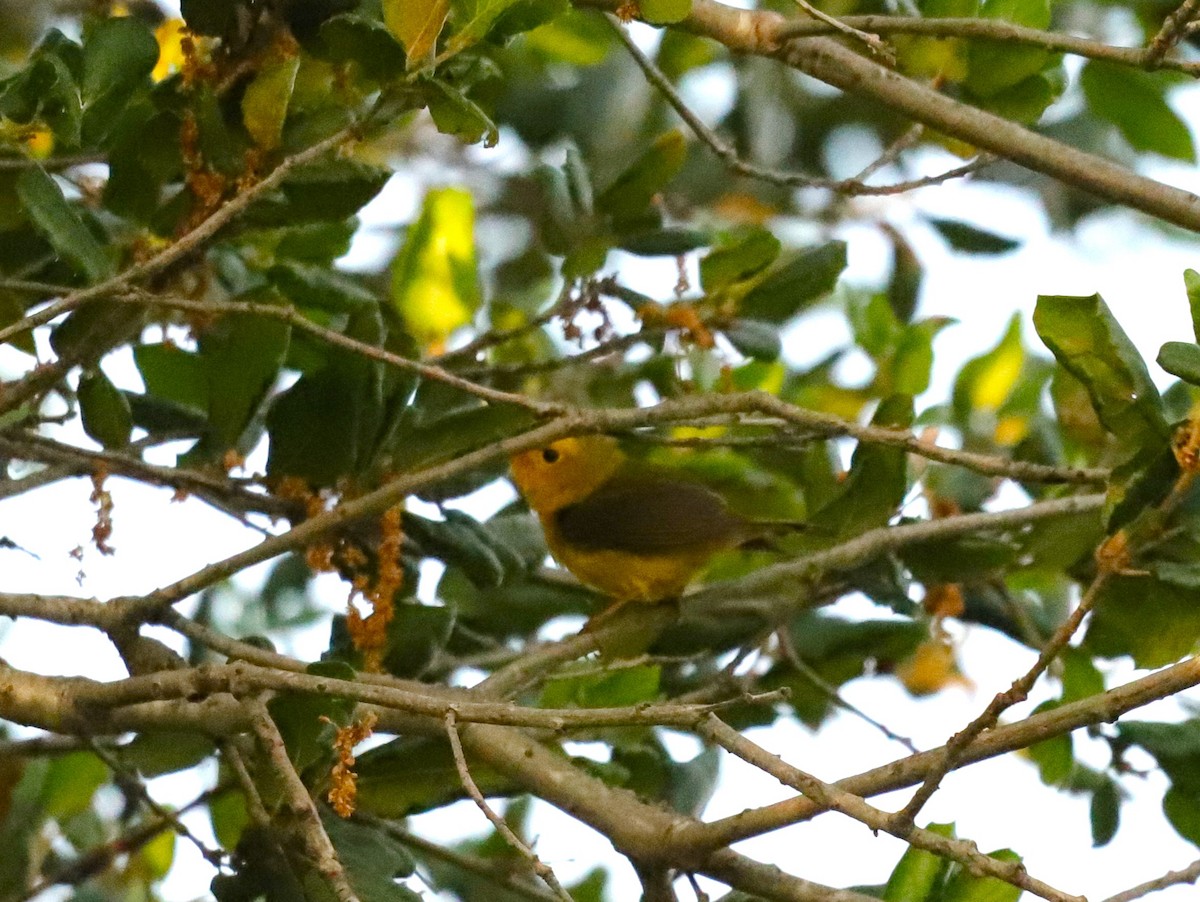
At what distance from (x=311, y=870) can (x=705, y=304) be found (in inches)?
44.6

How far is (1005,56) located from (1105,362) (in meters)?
0.65

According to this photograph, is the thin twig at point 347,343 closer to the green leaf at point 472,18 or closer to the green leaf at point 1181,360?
the green leaf at point 472,18

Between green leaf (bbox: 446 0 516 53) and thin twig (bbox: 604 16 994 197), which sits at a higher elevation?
thin twig (bbox: 604 16 994 197)

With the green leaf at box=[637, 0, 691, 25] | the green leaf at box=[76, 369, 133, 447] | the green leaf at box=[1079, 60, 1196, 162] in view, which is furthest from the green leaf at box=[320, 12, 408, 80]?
the green leaf at box=[1079, 60, 1196, 162]

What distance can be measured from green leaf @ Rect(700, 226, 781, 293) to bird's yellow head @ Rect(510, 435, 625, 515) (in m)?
0.98

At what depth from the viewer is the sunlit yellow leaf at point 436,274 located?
2756 millimetres

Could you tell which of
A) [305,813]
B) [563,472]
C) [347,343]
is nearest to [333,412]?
[347,343]

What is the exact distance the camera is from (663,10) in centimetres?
184

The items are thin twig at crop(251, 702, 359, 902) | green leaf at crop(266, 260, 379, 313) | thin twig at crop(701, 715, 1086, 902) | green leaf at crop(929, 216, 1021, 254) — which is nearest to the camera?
thin twig at crop(701, 715, 1086, 902)

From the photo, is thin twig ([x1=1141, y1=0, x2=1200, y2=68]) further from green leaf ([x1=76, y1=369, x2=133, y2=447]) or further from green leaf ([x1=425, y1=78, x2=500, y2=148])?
green leaf ([x1=76, y1=369, x2=133, y2=447])

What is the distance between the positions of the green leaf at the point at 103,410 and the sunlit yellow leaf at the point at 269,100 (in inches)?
14.5

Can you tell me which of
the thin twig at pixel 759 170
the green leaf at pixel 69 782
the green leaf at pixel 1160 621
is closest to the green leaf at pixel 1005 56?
the thin twig at pixel 759 170

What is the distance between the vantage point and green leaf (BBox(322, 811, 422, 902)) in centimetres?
176

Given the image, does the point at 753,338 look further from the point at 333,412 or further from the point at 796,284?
the point at 333,412
